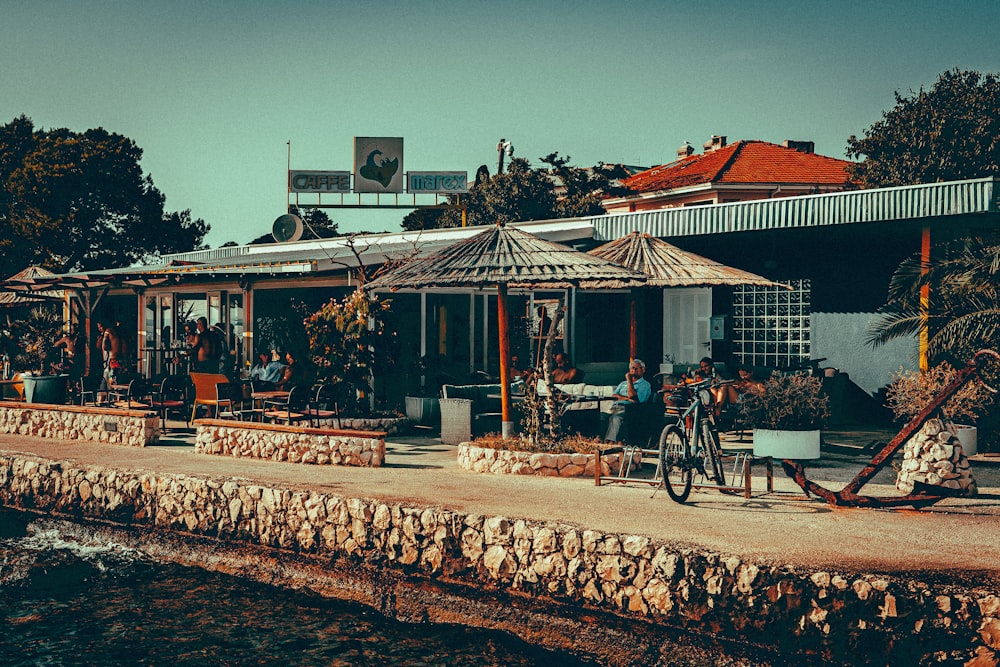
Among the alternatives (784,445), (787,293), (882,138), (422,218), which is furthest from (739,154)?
(784,445)

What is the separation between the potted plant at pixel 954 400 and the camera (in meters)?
11.1

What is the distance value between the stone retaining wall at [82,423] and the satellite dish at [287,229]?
8.85m

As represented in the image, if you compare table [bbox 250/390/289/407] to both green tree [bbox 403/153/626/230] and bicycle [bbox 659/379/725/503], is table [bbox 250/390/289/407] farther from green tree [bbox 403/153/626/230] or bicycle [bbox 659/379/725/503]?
green tree [bbox 403/153/626/230]

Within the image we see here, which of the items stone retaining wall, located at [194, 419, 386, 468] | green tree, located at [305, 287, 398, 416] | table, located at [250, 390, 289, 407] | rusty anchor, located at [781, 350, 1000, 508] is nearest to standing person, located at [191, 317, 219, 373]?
table, located at [250, 390, 289, 407]

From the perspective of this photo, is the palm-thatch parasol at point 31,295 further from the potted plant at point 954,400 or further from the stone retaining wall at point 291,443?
the potted plant at point 954,400

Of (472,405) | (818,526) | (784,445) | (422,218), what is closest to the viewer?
(818,526)

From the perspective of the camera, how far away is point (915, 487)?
8492mm

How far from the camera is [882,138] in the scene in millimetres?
39281

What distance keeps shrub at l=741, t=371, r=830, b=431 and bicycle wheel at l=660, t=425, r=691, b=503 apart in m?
0.73

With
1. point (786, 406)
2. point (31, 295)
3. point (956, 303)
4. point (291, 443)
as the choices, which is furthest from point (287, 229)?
point (786, 406)

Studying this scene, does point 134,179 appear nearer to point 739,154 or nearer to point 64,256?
point 64,256

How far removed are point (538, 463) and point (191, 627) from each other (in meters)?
3.79

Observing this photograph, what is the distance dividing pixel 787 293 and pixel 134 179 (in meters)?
35.9

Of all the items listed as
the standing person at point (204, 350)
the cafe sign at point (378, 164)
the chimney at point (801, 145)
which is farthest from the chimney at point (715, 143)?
the standing person at point (204, 350)
